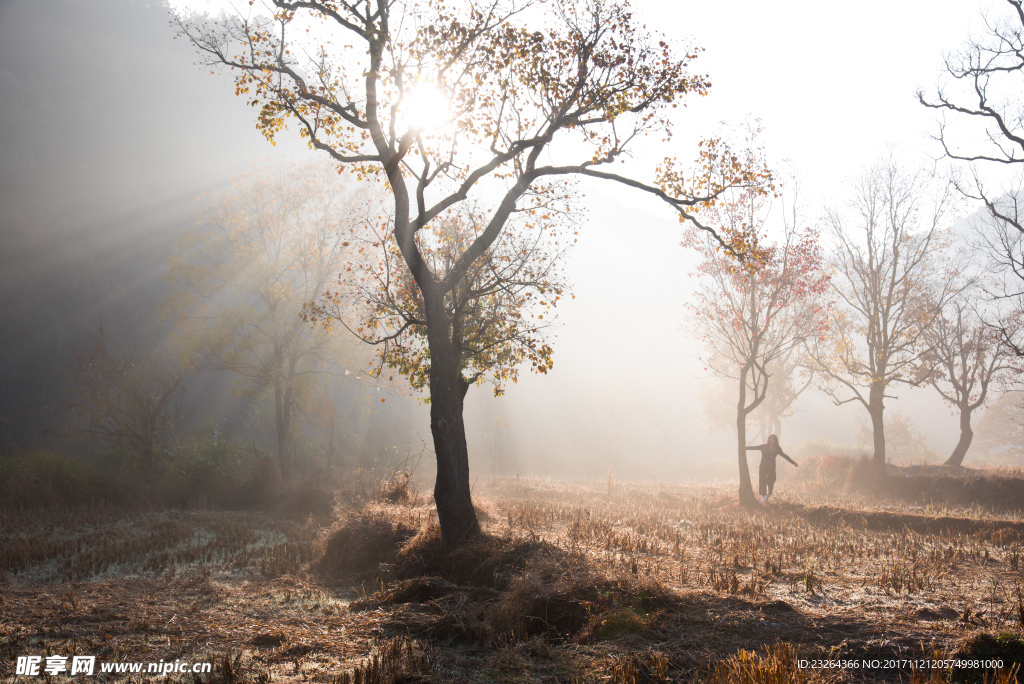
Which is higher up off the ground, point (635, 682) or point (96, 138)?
point (96, 138)

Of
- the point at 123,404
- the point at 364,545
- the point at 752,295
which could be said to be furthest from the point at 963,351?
the point at 123,404

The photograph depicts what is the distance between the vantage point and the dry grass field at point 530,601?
4.15m

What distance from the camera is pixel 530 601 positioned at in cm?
564

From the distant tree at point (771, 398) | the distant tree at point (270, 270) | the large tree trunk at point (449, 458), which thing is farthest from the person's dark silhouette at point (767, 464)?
the distant tree at point (270, 270)

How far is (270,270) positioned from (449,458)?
64.2 ft

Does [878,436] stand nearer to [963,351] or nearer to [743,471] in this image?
[963,351]

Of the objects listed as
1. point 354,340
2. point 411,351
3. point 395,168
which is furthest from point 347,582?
point 354,340

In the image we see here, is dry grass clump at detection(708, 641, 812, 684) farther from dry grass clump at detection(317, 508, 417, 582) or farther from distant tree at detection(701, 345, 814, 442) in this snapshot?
distant tree at detection(701, 345, 814, 442)

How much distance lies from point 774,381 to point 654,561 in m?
35.4

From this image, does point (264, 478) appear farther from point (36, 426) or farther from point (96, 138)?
point (96, 138)

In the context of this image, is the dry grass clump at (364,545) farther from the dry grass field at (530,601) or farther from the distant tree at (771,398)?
the distant tree at (771,398)

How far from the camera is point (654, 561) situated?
24.8 feet

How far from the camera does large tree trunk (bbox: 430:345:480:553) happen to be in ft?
27.9

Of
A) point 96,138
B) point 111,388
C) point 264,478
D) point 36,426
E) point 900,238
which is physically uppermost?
point 96,138
